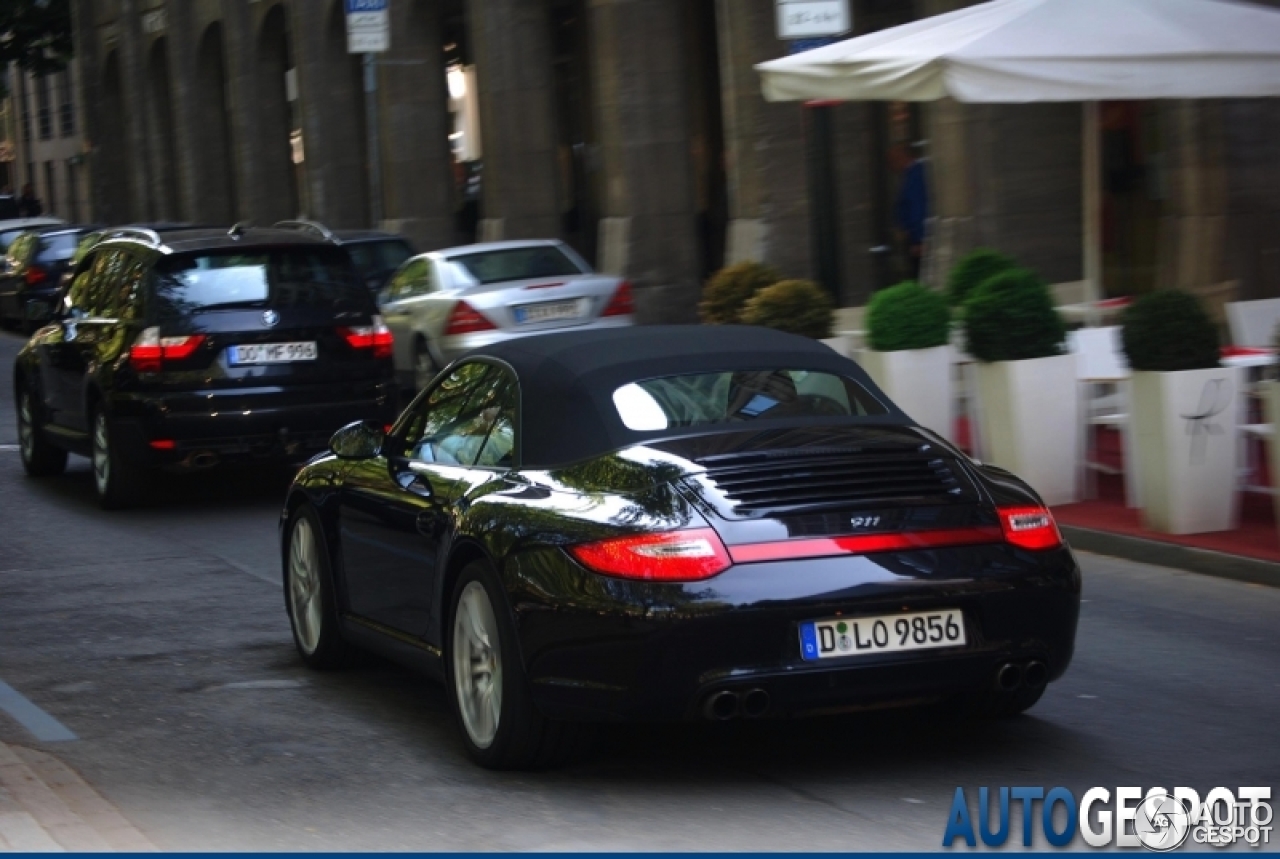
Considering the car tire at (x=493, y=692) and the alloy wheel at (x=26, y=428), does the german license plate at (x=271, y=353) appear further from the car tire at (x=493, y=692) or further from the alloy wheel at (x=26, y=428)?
the car tire at (x=493, y=692)

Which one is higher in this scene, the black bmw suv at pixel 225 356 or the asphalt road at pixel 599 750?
the black bmw suv at pixel 225 356

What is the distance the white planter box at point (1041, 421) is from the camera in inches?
464

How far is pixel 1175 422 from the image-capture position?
416 inches

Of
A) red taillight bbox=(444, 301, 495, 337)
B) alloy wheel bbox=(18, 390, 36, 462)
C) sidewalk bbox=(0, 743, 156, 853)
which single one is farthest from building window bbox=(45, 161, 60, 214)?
sidewalk bbox=(0, 743, 156, 853)

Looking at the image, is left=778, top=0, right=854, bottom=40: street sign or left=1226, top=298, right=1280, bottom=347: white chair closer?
left=1226, top=298, right=1280, bottom=347: white chair

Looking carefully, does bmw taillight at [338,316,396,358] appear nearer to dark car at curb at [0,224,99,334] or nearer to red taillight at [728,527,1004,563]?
red taillight at [728,527,1004,563]

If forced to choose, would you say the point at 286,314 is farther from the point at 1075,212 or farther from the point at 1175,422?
the point at 1075,212

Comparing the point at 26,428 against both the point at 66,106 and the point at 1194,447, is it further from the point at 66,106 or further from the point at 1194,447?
the point at 66,106

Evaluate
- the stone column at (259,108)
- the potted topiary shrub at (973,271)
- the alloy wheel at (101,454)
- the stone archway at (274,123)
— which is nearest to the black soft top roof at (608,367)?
the potted topiary shrub at (973,271)

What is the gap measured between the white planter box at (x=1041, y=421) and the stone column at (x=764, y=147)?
1167 cm

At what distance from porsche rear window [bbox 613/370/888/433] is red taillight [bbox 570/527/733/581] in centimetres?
69

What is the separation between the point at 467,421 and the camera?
7484 mm

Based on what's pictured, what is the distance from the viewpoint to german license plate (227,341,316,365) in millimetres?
13664

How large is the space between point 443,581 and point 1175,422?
4.86 meters
